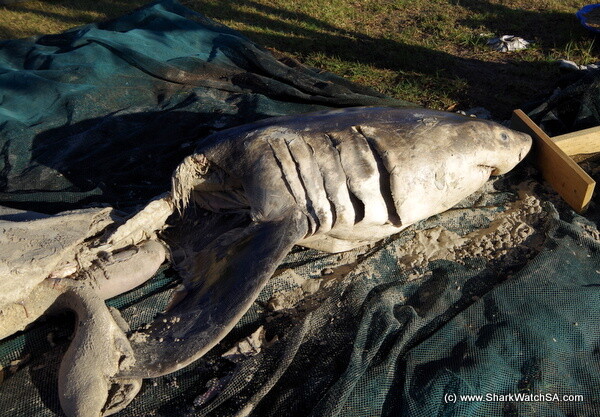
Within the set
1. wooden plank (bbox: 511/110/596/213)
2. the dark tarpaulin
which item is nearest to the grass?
the dark tarpaulin

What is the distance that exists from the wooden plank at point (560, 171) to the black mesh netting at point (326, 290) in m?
0.11

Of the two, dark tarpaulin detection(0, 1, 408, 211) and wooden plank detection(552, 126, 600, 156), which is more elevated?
wooden plank detection(552, 126, 600, 156)

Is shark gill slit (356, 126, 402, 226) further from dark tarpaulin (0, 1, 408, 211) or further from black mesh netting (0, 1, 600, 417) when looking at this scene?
dark tarpaulin (0, 1, 408, 211)

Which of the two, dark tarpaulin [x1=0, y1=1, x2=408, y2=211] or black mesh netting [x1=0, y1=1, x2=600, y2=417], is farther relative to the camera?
dark tarpaulin [x1=0, y1=1, x2=408, y2=211]

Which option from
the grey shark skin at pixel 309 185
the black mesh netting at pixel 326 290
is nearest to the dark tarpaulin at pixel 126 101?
the black mesh netting at pixel 326 290

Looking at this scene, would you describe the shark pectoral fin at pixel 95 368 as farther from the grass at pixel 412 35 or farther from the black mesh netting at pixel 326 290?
the grass at pixel 412 35

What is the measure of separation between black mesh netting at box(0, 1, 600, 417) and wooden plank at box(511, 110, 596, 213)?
108 mm

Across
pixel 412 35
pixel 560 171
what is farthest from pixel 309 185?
pixel 412 35

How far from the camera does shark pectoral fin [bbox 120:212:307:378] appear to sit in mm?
2328

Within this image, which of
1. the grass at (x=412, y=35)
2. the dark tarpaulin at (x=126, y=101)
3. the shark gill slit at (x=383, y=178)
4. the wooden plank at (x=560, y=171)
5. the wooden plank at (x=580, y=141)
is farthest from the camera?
the grass at (x=412, y=35)

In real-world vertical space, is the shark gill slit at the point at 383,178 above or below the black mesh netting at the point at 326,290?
above

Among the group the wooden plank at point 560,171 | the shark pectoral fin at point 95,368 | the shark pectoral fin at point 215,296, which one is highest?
the wooden plank at point 560,171

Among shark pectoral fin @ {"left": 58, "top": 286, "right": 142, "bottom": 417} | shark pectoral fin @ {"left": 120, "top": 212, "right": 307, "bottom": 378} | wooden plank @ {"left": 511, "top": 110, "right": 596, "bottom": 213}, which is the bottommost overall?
shark pectoral fin @ {"left": 58, "top": 286, "right": 142, "bottom": 417}

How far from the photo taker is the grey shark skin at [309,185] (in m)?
2.58
